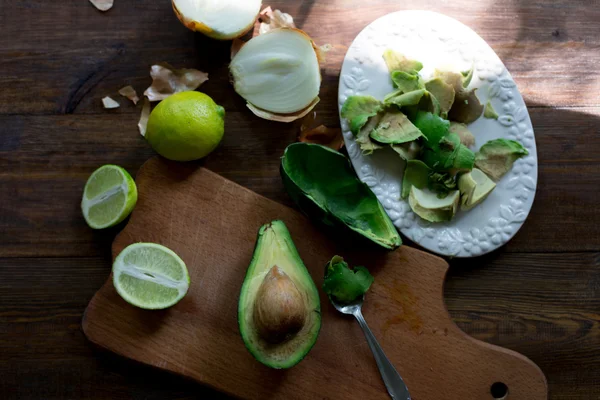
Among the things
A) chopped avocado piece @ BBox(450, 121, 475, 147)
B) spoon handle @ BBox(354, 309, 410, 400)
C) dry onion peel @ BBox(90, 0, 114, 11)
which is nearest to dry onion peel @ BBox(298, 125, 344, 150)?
chopped avocado piece @ BBox(450, 121, 475, 147)

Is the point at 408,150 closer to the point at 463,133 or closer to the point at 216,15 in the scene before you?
the point at 463,133

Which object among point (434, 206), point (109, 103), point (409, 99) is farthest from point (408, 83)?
point (109, 103)

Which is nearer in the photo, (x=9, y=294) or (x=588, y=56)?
(x=9, y=294)

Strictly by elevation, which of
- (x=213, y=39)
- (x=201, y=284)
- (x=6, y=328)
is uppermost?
(x=213, y=39)

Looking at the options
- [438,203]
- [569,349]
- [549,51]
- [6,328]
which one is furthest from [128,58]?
[569,349]

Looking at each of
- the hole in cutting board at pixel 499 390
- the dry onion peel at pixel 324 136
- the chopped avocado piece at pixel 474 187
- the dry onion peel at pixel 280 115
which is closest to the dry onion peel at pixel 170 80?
the dry onion peel at pixel 280 115

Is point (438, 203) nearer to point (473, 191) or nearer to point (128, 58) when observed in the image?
point (473, 191)

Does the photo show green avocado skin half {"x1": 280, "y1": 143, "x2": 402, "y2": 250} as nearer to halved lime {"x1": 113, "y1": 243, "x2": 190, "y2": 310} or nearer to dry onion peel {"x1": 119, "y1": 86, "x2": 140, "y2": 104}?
halved lime {"x1": 113, "y1": 243, "x2": 190, "y2": 310}
